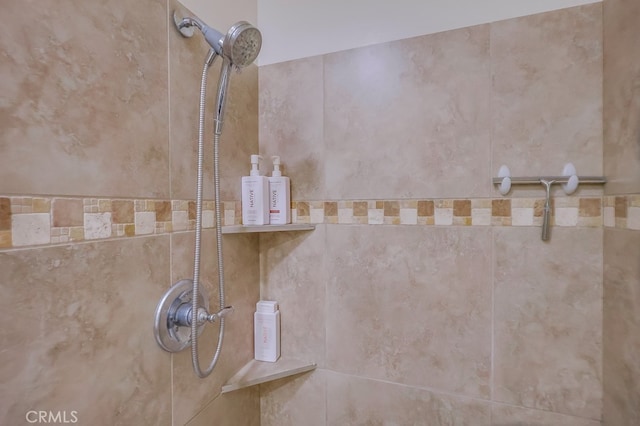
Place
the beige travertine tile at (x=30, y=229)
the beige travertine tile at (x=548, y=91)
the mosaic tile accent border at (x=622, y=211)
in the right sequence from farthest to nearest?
the beige travertine tile at (x=548, y=91)
the mosaic tile accent border at (x=622, y=211)
the beige travertine tile at (x=30, y=229)

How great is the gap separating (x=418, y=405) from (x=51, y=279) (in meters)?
0.99

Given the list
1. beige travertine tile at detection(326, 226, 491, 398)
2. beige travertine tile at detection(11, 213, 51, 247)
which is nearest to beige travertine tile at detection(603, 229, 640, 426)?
beige travertine tile at detection(326, 226, 491, 398)

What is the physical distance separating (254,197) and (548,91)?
89 centimetres

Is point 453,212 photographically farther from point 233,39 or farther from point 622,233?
point 233,39

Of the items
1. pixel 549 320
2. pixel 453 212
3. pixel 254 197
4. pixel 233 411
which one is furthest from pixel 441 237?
pixel 233 411

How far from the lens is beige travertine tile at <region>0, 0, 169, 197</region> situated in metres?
0.45

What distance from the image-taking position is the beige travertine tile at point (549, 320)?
2.50 feet

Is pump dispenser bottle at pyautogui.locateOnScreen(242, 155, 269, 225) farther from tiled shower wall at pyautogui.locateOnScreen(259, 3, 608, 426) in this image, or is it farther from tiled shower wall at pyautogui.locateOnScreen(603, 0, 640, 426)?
tiled shower wall at pyautogui.locateOnScreen(603, 0, 640, 426)

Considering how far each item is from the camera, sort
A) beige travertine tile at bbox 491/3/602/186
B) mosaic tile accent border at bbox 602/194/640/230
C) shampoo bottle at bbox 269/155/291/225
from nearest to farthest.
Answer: mosaic tile accent border at bbox 602/194/640/230 < beige travertine tile at bbox 491/3/602/186 < shampoo bottle at bbox 269/155/291/225

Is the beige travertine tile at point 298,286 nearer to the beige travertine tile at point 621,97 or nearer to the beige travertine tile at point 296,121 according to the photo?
the beige travertine tile at point 296,121

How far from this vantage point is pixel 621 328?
2.27ft

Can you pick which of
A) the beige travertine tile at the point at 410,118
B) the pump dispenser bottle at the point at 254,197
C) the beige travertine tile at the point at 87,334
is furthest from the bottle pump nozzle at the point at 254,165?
the beige travertine tile at the point at 87,334

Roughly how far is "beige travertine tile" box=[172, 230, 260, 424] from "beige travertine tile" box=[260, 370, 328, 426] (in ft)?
0.57

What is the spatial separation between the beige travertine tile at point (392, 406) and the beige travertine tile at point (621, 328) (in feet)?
0.95
